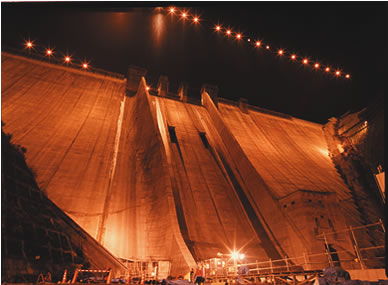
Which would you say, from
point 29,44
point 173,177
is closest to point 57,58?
point 29,44

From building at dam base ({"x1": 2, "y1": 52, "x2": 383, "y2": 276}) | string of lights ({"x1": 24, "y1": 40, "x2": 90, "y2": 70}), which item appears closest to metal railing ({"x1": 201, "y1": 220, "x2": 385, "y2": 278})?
building at dam base ({"x1": 2, "y1": 52, "x2": 383, "y2": 276})

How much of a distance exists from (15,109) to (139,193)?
884 cm

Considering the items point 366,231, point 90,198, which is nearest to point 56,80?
point 90,198

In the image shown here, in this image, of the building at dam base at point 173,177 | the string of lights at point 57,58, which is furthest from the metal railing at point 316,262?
the string of lights at point 57,58

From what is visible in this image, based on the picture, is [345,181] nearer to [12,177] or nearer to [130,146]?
[130,146]

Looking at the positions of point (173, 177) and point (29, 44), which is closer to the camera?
point (173, 177)

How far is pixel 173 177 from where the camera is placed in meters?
11.8

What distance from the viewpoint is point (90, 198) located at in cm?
1016

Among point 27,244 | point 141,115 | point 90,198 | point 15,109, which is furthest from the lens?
point 141,115

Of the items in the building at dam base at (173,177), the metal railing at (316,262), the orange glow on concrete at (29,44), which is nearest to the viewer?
the metal railing at (316,262)

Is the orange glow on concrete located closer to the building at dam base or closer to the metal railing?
the building at dam base

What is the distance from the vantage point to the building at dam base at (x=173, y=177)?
9.30 meters

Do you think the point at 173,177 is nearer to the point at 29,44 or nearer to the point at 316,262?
the point at 316,262

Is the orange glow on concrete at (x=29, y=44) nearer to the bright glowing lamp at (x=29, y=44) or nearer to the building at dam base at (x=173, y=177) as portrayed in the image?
the bright glowing lamp at (x=29, y=44)
